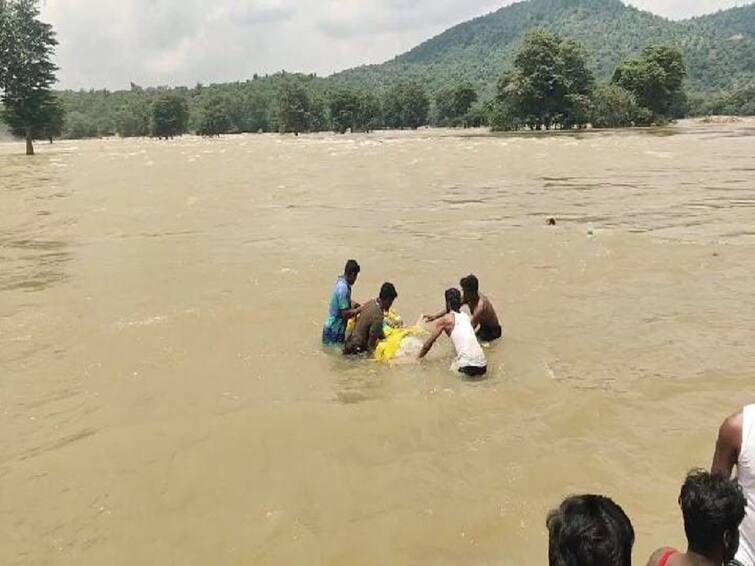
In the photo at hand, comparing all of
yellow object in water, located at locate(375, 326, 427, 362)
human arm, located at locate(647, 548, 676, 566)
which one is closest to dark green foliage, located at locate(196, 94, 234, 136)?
yellow object in water, located at locate(375, 326, 427, 362)

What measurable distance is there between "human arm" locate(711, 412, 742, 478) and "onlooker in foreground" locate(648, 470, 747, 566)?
0.58m

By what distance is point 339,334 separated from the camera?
1026 centimetres

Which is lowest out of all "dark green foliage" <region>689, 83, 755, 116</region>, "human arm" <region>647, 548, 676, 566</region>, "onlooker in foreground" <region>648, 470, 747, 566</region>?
"human arm" <region>647, 548, 676, 566</region>

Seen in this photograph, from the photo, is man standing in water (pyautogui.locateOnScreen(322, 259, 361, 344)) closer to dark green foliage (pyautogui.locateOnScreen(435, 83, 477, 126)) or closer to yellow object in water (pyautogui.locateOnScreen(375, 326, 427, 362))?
yellow object in water (pyautogui.locateOnScreen(375, 326, 427, 362))

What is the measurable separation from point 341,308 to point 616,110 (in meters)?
77.7

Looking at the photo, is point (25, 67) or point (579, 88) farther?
point (579, 88)

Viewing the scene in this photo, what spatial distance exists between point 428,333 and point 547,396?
2.45 m

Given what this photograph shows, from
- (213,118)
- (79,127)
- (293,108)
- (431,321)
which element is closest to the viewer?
Answer: (431,321)

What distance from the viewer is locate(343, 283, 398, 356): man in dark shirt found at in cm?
962

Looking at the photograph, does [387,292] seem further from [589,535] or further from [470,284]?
[589,535]

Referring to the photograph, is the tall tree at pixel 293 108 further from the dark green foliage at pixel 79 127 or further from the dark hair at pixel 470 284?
the dark hair at pixel 470 284

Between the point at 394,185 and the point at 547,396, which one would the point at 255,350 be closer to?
the point at 547,396

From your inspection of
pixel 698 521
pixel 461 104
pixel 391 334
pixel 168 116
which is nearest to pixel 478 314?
pixel 391 334

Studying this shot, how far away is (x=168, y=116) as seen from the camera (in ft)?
440
